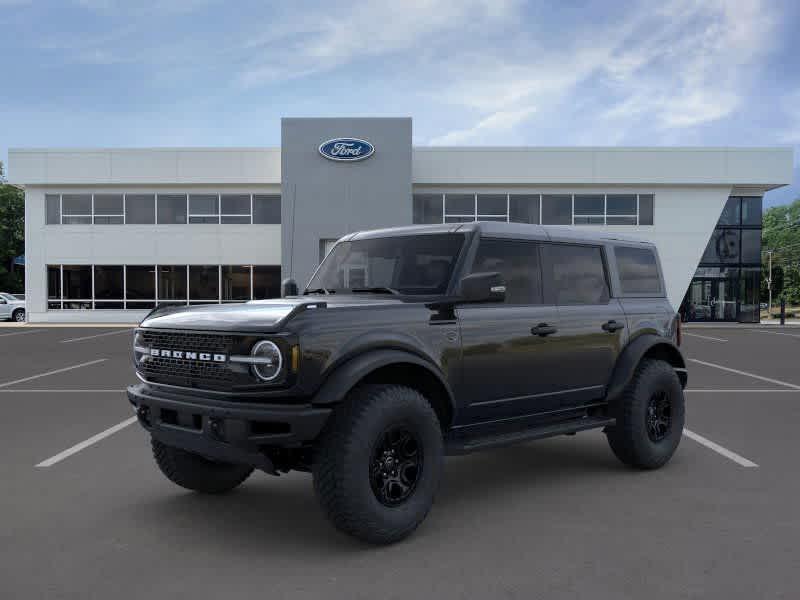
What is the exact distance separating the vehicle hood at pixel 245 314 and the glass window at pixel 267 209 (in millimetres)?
25494

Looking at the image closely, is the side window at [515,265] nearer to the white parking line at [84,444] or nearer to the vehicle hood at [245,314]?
the vehicle hood at [245,314]

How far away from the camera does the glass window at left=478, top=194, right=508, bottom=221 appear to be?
29.8 metres

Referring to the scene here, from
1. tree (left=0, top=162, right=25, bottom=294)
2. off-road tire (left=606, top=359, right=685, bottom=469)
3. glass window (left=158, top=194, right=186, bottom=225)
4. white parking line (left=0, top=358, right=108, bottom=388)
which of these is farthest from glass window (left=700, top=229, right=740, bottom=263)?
tree (left=0, top=162, right=25, bottom=294)

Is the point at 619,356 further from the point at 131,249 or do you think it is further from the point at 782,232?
the point at 782,232

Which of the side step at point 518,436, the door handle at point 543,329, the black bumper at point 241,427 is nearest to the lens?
the black bumper at point 241,427

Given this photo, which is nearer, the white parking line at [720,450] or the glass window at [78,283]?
the white parking line at [720,450]

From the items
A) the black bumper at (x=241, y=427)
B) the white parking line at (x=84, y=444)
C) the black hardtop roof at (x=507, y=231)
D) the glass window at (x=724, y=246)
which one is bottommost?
the white parking line at (x=84, y=444)

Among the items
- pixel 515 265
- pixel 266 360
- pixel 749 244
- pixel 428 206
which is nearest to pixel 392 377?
pixel 266 360

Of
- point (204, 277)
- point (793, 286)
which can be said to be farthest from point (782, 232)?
point (204, 277)

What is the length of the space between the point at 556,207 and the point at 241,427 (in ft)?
90.7

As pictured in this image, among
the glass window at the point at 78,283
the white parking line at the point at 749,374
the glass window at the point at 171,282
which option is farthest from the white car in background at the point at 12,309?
the white parking line at the point at 749,374

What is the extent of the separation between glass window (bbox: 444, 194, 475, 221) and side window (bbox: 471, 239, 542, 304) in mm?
24666

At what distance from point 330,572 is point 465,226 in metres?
2.46

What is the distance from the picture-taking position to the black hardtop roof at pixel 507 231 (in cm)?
490
